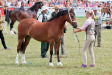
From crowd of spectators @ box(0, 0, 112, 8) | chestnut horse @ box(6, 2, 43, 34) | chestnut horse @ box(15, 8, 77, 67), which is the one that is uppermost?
chestnut horse @ box(15, 8, 77, 67)

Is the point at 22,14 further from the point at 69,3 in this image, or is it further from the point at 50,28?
the point at 69,3

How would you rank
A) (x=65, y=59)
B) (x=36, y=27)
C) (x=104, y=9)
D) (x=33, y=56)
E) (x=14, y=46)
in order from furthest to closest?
(x=104, y=9) < (x=14, y=46) < (x=33, y=56) < (x=65, y=59) < (x=36, y=27)

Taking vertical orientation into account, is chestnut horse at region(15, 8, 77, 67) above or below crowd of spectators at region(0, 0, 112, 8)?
above

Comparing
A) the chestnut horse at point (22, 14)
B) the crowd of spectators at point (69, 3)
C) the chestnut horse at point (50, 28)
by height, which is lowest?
the crowd of spectators at point (69, 3)

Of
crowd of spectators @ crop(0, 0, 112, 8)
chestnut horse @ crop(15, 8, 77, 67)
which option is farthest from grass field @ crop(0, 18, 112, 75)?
crowd of spectators @ crop(0, 0, 112, 8)

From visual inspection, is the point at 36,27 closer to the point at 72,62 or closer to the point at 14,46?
the point at 72,62

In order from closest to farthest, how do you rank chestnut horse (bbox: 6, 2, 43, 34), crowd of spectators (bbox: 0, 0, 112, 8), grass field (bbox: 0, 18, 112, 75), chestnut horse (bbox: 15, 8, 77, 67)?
grass field (bbox: 0, 18, 112, 75) < chestnut horse (bbox: 15, 8, 77, 67) < chestnut horse (bbox: 6, 2, 43, 34) < crowd of spectators (bbox: 0, 0, 112, 8)

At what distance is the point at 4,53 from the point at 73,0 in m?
24.7

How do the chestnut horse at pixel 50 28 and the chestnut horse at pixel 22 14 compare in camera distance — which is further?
the chestnut horse at pixel 22 14

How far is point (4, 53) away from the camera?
13469mm

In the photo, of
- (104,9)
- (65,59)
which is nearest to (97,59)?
(65,59)

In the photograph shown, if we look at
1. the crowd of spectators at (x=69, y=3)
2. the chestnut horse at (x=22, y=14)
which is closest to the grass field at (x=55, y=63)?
the chestnut horse at (x=22, y=14)

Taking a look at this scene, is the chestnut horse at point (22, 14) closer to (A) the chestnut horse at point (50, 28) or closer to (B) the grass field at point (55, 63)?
(B) the grass field at point (55, 63)

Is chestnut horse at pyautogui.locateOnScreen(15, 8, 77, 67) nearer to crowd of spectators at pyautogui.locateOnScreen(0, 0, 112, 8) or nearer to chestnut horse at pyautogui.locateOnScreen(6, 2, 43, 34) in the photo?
chestnut horse at pyautogui.locateOnScreen(6, 2, 43, 34)
